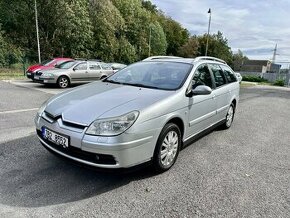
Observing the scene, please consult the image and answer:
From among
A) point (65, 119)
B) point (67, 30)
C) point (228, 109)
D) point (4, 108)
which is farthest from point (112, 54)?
point (65, 119)

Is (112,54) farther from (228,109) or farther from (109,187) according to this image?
(109,187)

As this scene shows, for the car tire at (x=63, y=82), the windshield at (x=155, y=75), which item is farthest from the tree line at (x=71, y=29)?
the windshield at (x=155, y=75)

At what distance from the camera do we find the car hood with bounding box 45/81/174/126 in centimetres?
314

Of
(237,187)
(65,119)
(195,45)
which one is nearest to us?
(65,119)

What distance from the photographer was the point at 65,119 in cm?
319

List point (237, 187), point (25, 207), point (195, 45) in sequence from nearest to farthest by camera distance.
Answer: point (25, 207) < point (237, 187) < point (195, 45)

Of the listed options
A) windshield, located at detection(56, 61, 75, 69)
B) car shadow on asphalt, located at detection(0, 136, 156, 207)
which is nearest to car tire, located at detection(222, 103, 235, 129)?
car shadow on asphalt, located at detection(0, 136, 156, 207)

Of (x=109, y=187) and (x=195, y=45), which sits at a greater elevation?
(x=195, y=45)

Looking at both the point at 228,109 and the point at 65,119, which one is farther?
the point at 228,109

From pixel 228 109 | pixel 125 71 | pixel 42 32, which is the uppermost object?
pixel 42 32

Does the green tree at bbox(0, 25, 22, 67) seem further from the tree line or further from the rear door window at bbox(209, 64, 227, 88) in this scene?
A: the rear door window at bbox(209, 64, 227, 88)

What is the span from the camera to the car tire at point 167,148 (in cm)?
348

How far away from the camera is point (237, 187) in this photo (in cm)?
347

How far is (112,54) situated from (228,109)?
91.1ft
